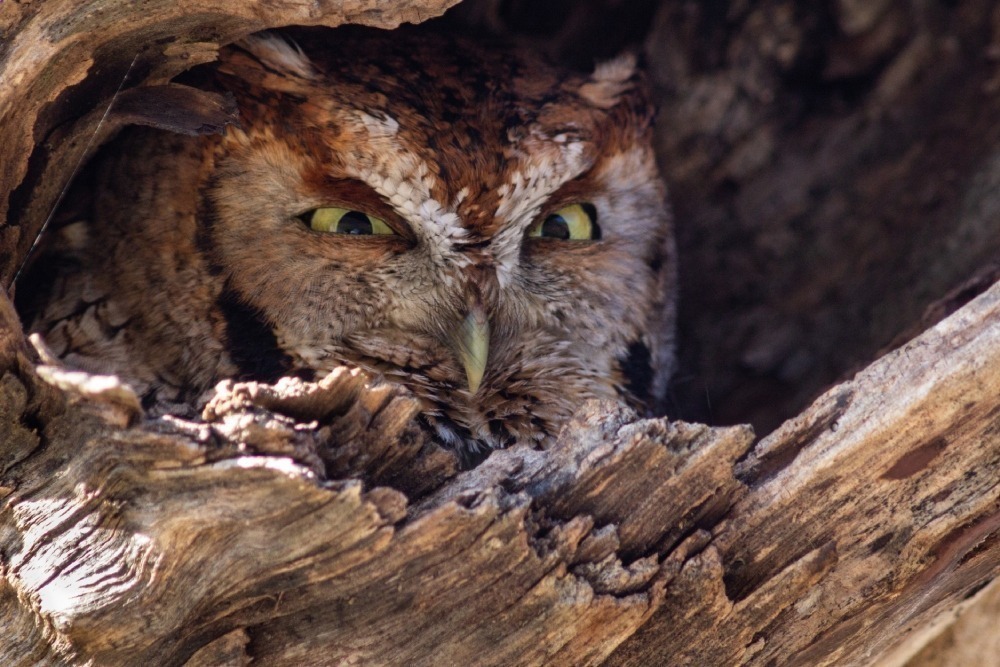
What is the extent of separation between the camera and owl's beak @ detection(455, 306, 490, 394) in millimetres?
1711

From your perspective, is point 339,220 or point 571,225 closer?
point 339,220

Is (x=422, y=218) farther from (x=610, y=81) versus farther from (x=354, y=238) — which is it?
(x=610, y=81)

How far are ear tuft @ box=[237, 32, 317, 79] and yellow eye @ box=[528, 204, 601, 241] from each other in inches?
19.5

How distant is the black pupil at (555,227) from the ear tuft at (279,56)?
51cm

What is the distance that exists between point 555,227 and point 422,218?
0.34 m

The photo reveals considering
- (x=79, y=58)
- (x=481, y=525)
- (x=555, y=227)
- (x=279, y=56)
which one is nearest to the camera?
(x=481, y=525)

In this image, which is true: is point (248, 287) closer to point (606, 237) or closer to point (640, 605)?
point (606, 237)

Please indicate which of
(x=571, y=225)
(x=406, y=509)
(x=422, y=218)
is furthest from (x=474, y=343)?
(x=406, y=509)

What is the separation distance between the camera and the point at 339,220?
5.52ft

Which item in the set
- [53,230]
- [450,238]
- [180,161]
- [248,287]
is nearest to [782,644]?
[450,238]

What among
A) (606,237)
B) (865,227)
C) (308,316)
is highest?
(308,316)

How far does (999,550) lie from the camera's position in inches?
59.7

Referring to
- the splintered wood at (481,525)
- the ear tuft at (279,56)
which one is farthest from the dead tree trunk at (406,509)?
the ear tuft at (279,56)

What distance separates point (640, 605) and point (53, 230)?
1245 millimetres
